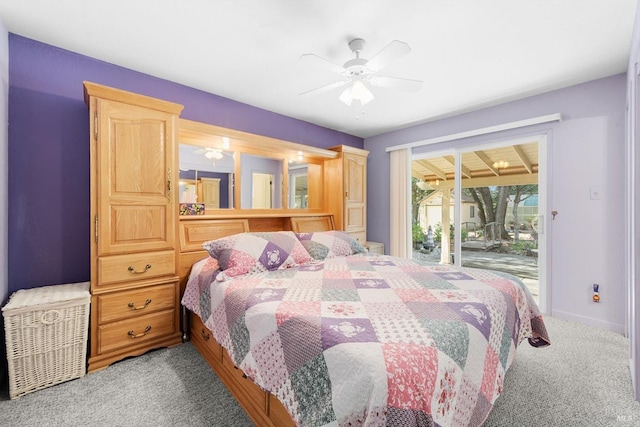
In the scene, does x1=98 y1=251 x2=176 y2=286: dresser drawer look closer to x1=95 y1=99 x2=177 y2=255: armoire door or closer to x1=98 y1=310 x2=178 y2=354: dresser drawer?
x1=95 y1=99 x2=177 y2=255: armoire door

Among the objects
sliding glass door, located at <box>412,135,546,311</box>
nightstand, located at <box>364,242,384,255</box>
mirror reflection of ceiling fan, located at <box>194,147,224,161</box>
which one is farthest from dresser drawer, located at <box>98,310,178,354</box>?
sliding glass door, located at <box>412,135,546,311</box>

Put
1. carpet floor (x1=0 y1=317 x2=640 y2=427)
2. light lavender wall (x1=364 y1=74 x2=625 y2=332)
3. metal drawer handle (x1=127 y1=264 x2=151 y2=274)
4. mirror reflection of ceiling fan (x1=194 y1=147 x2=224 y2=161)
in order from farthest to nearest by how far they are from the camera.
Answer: mirror reflection of ceiling fan (x1=194 y1=147 x2=224 y2=161), light lavender wall (x1=364 y1=74 x2=625 y2=332), metal drawer handle (x1=127 y1=264 x2=151 y2=274), carpet floor (x1=0 y1=317 x2=640 y2=427)

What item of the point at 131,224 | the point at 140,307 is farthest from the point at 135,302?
the point at 131,224

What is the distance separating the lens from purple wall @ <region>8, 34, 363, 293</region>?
6.82ft

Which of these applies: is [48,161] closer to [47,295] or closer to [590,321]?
[47,295]

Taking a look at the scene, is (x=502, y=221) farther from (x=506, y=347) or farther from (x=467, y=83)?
(x=506, y=347)

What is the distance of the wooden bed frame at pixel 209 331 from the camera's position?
1.46 meters

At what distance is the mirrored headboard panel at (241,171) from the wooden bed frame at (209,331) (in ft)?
0.57

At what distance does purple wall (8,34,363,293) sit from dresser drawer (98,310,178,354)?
60 centimetres

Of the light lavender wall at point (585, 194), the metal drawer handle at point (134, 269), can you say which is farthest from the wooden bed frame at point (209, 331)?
the light lavender wall at point (585, 194)

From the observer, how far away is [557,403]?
66.6 inches

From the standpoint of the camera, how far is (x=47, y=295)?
1931 mm

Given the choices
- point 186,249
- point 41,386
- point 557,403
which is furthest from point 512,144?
point 41,386

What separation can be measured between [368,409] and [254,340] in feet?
2.37
